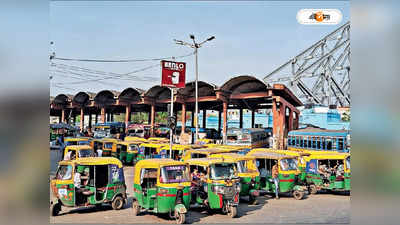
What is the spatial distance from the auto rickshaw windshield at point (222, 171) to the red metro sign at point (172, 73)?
701cm

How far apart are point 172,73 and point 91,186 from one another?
25.2 feet

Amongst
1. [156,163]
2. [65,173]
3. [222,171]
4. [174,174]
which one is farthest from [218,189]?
[65,173]

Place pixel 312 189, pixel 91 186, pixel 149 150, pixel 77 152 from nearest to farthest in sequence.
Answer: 1. pixel 91 186
2. pixel 312 189
3. pixel 77 152
4. pixel 149 150

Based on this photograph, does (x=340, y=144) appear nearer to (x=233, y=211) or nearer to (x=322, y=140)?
(x=322, y=140)

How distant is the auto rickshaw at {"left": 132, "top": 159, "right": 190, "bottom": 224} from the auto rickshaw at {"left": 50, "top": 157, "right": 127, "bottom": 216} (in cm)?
81

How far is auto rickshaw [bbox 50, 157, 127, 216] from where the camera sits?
884 cm

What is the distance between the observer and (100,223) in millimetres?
8133

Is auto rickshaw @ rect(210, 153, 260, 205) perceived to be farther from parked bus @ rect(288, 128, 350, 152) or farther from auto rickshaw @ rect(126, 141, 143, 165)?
parked bus @ rect(288, 128, 350, 152)


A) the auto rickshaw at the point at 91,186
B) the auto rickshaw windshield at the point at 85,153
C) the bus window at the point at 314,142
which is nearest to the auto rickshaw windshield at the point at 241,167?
the auto rickshaw at the point at 91,186

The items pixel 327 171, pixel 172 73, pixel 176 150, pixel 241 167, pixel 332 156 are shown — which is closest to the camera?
pixel 241 167

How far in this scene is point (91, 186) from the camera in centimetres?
938

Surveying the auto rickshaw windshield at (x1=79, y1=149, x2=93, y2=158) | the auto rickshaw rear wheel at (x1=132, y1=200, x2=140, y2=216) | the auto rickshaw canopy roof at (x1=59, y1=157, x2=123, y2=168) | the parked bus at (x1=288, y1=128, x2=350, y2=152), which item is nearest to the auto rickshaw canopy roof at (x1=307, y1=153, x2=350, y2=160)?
the auto rickshaw rear wheel at (x1=132, y1=200, x2=140, y2=216)
